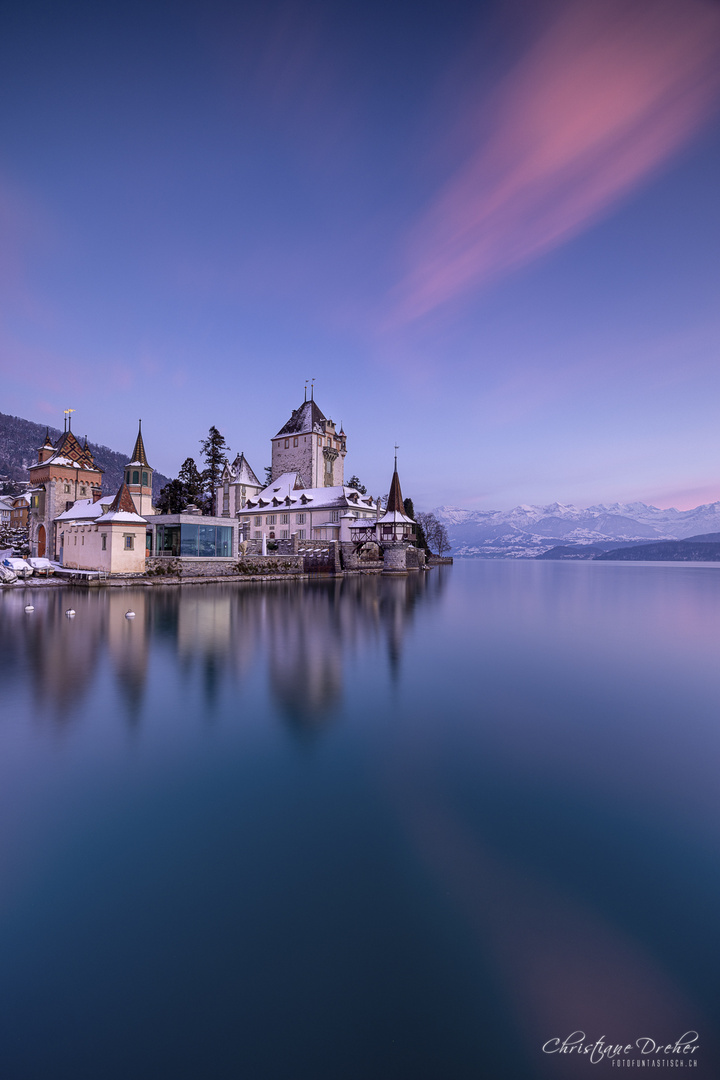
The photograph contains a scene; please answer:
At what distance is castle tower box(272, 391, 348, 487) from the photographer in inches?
2559

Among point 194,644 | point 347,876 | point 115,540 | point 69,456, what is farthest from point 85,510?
point 347,876

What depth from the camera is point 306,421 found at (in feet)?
218

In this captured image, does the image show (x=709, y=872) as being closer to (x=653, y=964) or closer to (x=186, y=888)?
(x=653, y=964)

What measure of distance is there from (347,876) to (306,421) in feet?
214

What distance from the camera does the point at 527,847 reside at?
→ 5652 mm

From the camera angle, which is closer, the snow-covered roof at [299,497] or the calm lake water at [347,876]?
the calm lake water at [347,876]

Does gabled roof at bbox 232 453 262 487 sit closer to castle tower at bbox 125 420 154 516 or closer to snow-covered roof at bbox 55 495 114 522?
castle tower at bbox 125 420 154 516

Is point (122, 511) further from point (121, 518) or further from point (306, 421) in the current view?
point (306, 421)

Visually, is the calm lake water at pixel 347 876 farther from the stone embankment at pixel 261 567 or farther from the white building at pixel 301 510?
the white building at pixel 301 510

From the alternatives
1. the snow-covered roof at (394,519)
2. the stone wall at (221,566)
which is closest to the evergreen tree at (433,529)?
the snow-covered roof at (394,519)

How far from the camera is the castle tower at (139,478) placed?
152 feet

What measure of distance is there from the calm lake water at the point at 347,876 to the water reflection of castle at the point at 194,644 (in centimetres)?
22

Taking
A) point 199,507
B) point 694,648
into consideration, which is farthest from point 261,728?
point 199,507

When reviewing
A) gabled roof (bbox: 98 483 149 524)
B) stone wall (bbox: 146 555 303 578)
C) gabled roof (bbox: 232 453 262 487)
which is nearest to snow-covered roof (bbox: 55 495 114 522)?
gabled roof (bbox: 98 483 149 524)
